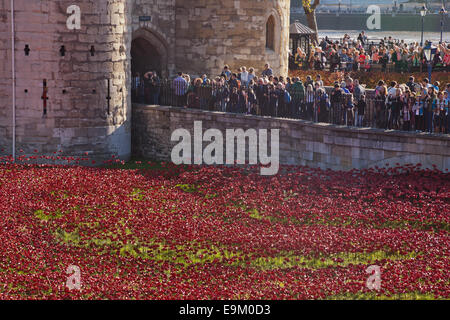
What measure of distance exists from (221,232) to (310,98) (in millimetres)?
6932

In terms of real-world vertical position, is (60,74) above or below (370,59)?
below

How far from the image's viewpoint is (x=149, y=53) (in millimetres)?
31500

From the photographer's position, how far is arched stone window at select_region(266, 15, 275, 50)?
31345mm

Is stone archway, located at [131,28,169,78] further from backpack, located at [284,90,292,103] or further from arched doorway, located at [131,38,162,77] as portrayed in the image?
backpack, located at [284,90,292,103]

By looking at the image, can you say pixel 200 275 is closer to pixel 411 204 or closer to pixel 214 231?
pixel 214 231

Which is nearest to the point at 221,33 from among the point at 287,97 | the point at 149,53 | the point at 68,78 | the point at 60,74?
the point at 149,53

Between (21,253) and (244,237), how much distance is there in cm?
453

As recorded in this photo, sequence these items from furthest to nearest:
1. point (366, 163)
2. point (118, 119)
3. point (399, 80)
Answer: point (399, 80) → point (118, 119) → point (366, 163)

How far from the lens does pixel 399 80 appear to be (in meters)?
33.1

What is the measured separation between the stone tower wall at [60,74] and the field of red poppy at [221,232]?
4.45ft

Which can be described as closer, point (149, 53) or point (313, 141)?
point (313, 141)

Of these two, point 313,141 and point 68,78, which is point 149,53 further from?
point 313,141

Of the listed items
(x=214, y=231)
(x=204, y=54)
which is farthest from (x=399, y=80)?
(x=214, y=231)

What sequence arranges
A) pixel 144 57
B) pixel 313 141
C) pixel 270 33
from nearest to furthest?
pixel 313 141 → pixel 270 33 → pixel 144 57
